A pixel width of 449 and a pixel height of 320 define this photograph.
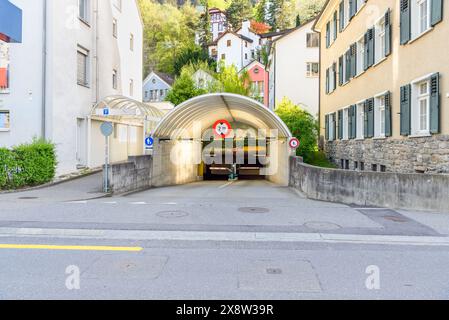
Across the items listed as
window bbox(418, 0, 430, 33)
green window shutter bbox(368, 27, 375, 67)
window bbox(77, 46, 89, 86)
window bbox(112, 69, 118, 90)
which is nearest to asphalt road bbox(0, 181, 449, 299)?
window bbox(418, 0, 430, 33)

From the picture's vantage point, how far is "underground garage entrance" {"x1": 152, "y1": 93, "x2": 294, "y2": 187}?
67.2 feet

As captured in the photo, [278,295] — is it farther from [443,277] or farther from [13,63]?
[13,63]

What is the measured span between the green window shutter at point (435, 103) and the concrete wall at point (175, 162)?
39.7ft

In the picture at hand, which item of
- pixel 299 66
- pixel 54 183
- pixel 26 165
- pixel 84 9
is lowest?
pixel 54 183

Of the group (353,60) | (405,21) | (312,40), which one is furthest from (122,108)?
(312,40)

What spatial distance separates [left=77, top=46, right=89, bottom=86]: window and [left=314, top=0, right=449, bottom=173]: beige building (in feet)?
45.7

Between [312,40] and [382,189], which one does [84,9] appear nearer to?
[382,189]

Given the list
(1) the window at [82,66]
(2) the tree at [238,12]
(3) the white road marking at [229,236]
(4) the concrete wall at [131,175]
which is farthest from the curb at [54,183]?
(2) the tree at [238,12]

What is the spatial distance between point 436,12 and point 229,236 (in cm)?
936

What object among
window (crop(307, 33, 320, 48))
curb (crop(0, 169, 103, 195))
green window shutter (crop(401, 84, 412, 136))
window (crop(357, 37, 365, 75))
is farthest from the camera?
window (crop(307, 33, 320, 48))

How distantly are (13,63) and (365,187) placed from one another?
15614mm

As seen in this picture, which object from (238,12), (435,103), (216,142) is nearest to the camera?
(435,103)

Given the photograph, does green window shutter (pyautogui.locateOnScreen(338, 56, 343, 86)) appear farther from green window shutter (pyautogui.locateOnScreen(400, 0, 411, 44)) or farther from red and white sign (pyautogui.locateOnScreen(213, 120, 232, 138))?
green window shutter (pyautogui.locateOnScreen(400, 0, 411, 44))

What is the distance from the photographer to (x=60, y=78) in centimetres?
1909
